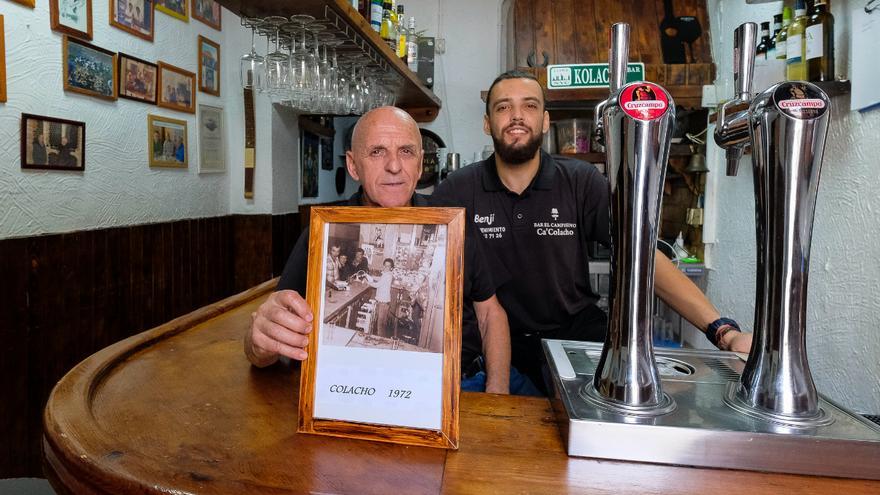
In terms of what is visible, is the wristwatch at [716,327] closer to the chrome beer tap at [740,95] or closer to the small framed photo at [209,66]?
the chrome beer tap at [740,95]

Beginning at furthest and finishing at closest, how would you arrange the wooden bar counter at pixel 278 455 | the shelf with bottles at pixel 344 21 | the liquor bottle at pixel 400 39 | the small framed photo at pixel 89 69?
the liquor bottle at pixel 400 39
the small framed photo at pixel 89 69
the shelf with bottles at pixel 344 21
the wooden bar counter at pixel 278 455

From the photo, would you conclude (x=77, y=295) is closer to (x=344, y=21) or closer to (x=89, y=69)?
(x=89, y=69)

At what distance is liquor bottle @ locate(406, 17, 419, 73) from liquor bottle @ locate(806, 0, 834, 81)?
6.09 ft

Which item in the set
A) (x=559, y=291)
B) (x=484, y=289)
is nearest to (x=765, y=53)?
(x=559, y=291)

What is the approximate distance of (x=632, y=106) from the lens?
629 millimetres

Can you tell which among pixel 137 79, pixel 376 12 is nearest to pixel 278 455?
pixel 376 12

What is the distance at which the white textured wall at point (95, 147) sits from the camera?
79.4 inches

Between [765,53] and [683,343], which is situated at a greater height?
[765,53]

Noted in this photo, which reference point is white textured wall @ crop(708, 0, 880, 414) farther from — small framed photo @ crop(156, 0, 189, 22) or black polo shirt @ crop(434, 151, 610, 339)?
small framed photo @ crop(156, 0, 189, 22)

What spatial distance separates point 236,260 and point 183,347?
8.55 feet

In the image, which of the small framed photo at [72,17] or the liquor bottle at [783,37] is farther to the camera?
the small framed photo at [72,17]

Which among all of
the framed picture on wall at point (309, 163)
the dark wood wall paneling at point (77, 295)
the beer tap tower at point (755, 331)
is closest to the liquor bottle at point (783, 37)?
the beer tap tower at point (755, 331)

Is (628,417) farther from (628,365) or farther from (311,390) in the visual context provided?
(311,390)

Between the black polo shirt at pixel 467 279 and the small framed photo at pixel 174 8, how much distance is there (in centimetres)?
206
